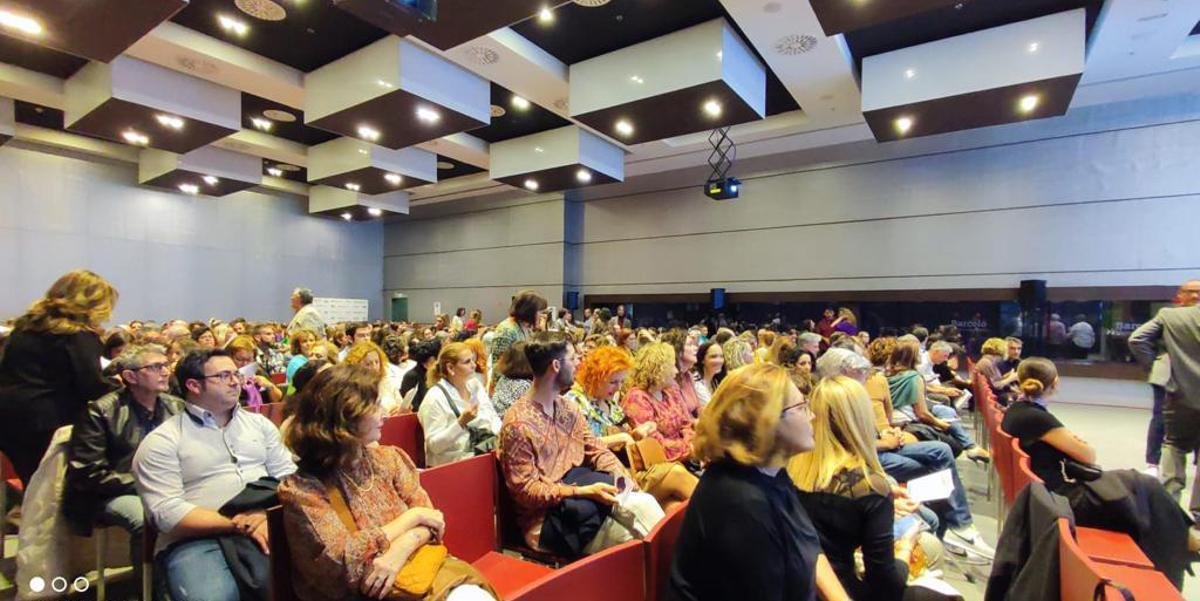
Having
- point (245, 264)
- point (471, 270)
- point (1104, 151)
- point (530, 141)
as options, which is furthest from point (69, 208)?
point (1104, 151)

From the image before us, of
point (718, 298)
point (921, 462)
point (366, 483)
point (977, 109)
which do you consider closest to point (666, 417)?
point (921, 462)

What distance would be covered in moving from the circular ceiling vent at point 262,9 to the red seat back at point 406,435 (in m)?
4.95

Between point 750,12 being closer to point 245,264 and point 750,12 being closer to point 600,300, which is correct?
point 600,300

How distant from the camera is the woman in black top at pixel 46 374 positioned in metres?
2.58

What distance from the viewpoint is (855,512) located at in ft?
5.66

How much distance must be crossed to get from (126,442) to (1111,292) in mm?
11045

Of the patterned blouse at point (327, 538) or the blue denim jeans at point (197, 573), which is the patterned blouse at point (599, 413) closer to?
the patterned blouse at point (327, 538)

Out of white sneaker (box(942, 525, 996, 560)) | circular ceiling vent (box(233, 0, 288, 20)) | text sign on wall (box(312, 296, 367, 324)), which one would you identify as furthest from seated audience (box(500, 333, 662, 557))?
text sign on wall (box(312, 296, 367, 324))

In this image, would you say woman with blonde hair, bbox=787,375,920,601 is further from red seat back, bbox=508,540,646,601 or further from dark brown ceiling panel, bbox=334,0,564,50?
dark brown ceiling panel, bbox=334,0,564,50

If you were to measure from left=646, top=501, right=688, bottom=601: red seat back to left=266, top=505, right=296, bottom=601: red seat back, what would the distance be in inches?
40.4

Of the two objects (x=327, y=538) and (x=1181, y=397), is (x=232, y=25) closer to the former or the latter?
(x=327, y=538)

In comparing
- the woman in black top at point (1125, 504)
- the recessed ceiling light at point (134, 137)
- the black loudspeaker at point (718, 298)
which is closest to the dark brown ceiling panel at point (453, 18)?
the woman in black top at point (1125, 504)

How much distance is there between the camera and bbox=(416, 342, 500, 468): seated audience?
2943mm

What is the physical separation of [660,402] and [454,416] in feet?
4.26
